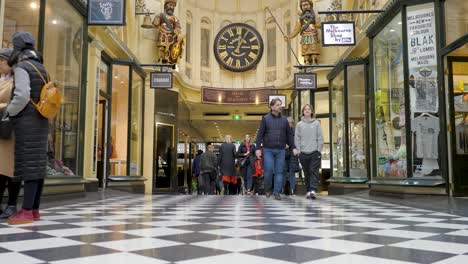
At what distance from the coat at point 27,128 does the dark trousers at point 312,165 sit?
4.55 meters

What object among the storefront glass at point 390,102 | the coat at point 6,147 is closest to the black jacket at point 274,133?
the storefront glass at point 390,102

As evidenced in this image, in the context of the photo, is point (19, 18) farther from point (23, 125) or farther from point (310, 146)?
point (310, 146)

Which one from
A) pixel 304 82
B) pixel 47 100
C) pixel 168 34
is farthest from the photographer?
pixel 168 34

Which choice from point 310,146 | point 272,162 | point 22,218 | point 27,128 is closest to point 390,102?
point 310,146

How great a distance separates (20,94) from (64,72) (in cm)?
445

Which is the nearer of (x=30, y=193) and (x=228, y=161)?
(x=30, y=193)

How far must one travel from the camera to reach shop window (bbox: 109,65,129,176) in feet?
38.7

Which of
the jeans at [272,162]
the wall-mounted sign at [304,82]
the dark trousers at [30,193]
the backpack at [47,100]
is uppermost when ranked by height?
the wall-mounted sign at [304,82]

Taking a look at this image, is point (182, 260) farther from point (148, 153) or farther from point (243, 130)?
point (243, 130)

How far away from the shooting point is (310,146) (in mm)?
7316

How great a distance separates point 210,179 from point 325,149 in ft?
15.6

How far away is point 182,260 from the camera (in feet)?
6.79

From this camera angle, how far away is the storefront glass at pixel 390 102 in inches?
314

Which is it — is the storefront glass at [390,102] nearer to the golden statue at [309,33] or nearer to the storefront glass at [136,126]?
the storefront glass at [136,126]
